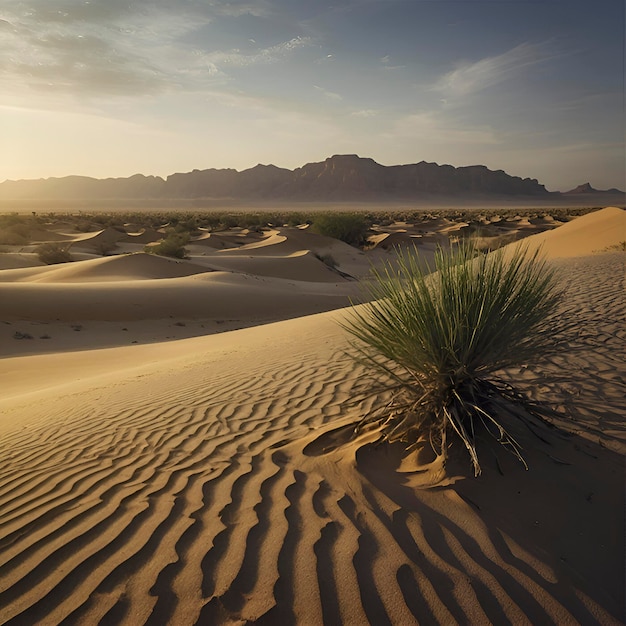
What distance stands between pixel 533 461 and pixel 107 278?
20.8 metres

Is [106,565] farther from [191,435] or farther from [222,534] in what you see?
[191,435]

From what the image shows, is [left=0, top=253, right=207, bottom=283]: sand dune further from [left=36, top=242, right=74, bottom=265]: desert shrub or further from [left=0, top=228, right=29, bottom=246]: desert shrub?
[left=0, top=228, right=29, bottom=246]: desert shrub

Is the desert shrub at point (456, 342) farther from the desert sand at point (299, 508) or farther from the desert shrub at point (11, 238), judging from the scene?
the desert shrub at point (11, 238)

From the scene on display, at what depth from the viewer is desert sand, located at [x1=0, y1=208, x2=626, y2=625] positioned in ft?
8.29

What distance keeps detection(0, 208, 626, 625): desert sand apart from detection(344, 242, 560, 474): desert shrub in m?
0.29

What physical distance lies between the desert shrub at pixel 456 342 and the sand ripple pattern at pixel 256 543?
0.50m

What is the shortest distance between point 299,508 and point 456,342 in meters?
1.75

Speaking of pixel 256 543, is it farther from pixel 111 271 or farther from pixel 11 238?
pixel 11 238

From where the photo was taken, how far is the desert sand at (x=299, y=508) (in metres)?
2.53

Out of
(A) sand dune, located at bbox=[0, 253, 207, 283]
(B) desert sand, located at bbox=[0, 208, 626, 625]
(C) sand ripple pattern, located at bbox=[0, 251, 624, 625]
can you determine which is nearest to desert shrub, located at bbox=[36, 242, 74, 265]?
(A) sand dune, located at bbox=[0, 253, 207, 283]

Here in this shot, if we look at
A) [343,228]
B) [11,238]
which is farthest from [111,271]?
[343,228]

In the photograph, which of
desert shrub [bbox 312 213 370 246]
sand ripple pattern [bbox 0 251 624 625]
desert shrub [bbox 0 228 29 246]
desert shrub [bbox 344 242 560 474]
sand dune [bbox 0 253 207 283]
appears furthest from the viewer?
desert shrub [bbox 312 213 370 246]

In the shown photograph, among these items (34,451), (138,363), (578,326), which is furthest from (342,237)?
(34,451)

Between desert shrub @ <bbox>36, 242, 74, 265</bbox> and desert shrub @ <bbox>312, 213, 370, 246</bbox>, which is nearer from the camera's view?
desert shrub @ <bbox>36, 242, 74, 265</bbox>
